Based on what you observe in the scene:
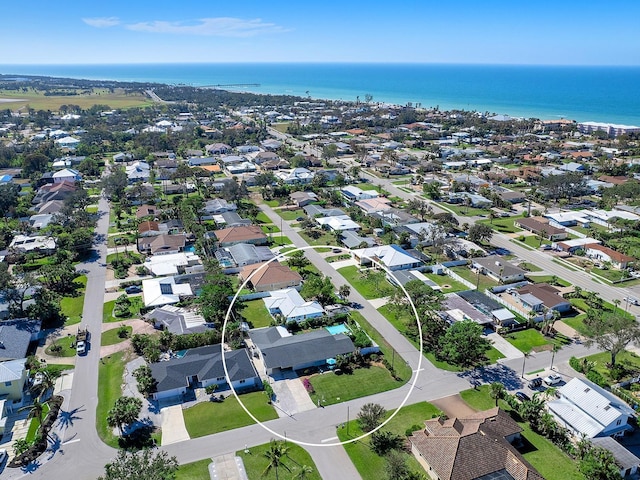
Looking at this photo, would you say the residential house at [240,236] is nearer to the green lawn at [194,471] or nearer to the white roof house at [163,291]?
the white roof house at [163,291]

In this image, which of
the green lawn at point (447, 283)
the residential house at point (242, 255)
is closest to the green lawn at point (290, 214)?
the residential house at point (242, 255)

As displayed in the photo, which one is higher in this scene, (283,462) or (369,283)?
(369,283)

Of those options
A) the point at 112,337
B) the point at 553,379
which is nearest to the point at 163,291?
the point at 112,337

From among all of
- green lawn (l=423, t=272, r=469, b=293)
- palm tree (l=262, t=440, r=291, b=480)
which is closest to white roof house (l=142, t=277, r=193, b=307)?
palm tree (l=262, t=440, r=291, b=480)

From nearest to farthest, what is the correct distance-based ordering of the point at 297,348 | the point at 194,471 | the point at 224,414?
the point at 194,471
the point at 224,414
the point at 297,348

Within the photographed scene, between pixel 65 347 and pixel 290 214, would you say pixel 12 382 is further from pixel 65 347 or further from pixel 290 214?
pixel 290 214
